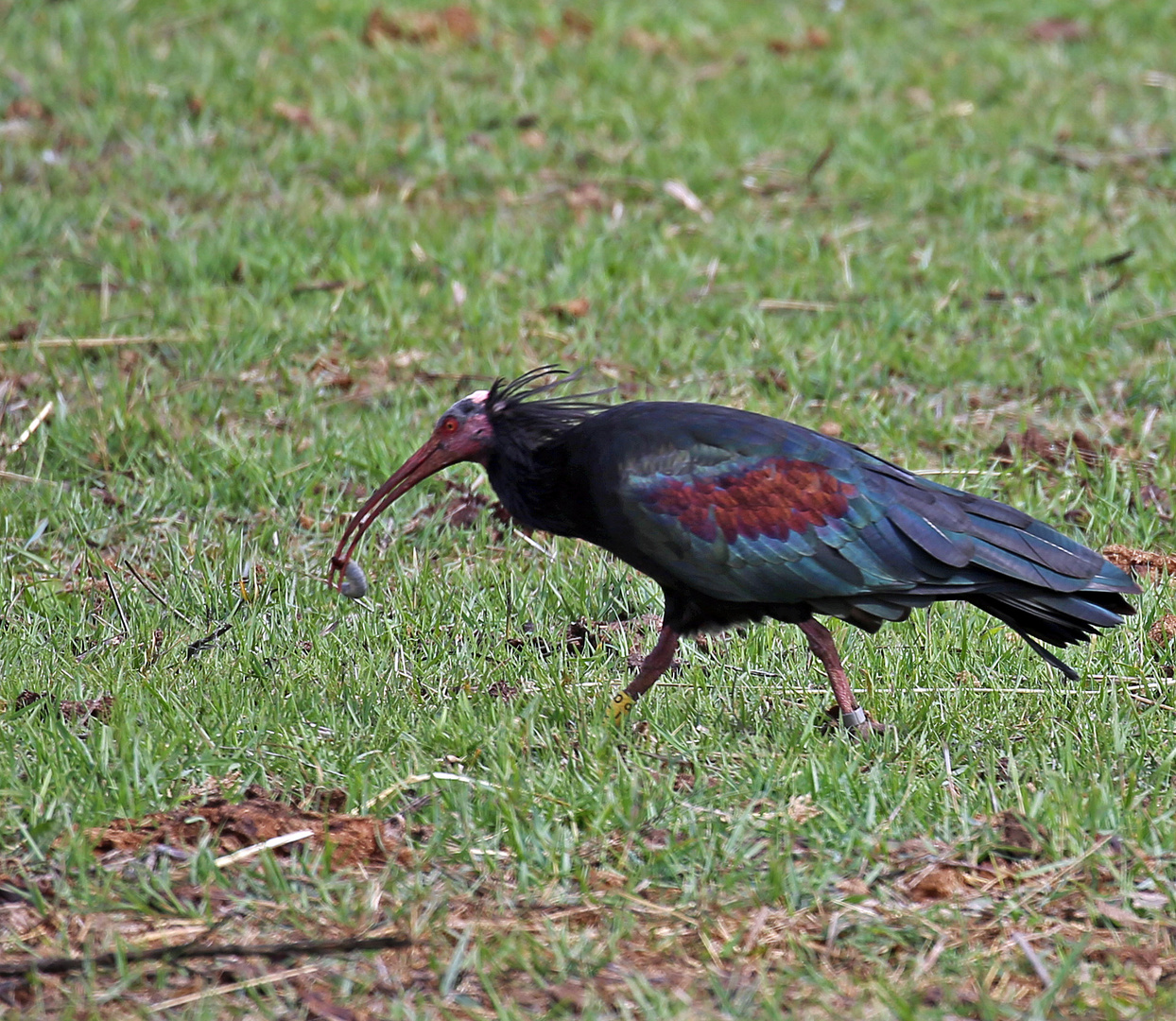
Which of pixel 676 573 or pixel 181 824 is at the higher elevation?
pixel 676 573

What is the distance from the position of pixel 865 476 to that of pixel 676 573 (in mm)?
613

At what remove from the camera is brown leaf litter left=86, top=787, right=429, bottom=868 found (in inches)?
152

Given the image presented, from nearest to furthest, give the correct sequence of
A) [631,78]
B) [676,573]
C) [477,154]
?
[676,573], [477,154], [631,78]

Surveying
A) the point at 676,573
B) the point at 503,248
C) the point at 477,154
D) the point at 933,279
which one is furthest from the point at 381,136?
the point at 676,573

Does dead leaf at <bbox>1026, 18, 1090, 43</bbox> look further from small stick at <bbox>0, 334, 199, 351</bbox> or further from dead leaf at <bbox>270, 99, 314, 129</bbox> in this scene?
small stick at <bbox>0, 334, 199, 351</bbox>

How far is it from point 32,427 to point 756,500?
3463 millimetres

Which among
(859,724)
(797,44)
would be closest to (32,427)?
(859,724)

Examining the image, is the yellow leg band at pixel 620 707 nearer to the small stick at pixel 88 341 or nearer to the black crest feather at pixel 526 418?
the black crest feather at pixel 526 418

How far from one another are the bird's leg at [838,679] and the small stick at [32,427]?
358cm

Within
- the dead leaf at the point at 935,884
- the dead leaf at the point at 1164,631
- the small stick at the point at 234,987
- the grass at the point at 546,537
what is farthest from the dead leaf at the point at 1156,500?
the small stick at the point at 234,987

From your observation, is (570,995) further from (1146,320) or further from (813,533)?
(1146,320)

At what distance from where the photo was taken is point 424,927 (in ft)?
11.7

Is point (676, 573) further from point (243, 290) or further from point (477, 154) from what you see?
point (477, 154)

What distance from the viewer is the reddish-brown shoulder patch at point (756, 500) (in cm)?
461
